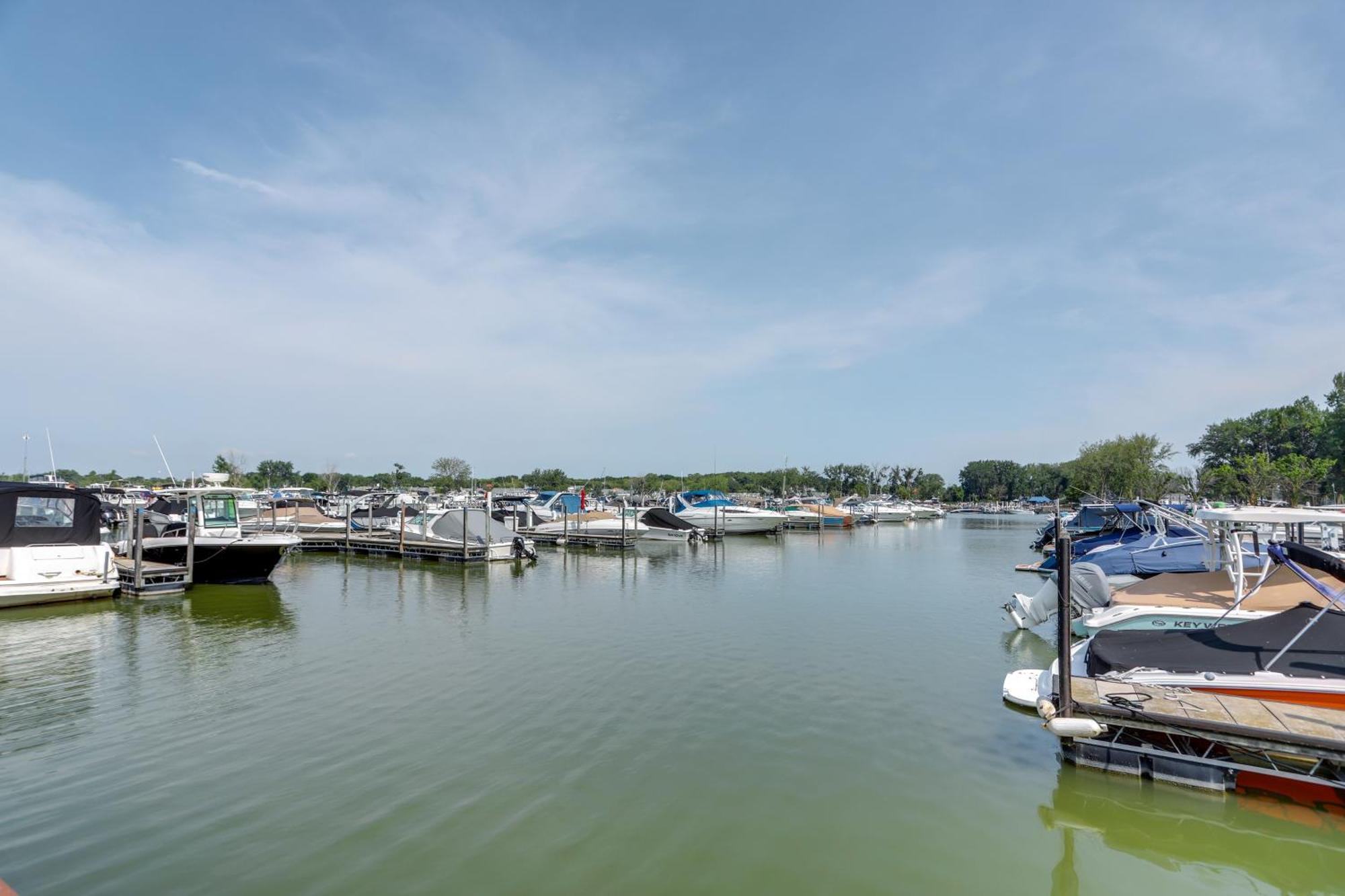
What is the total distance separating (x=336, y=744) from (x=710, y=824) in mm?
5001

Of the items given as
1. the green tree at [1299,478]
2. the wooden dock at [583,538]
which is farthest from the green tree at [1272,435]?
the wooden dock at [583,538]

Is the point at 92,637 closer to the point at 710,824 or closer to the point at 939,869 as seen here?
the point at 710,824

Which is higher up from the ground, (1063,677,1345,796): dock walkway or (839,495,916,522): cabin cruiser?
(1063,677,1345,796): dock walkway

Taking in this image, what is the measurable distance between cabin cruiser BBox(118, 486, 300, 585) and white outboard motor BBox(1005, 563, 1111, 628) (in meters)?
22.1

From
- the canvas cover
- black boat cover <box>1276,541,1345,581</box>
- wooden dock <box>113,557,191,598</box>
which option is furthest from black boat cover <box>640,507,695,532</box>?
black boat cover <box>1276,541,1345,581</box>

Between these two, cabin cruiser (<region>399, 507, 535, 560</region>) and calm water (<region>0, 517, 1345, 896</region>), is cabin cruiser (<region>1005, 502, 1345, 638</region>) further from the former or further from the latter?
cabin cruiser (<region>399, 507, 535, 560</region>)

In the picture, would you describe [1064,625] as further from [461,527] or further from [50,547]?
[461,527]

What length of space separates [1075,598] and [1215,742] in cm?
757

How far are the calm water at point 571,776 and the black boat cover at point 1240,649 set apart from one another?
5.22 ft

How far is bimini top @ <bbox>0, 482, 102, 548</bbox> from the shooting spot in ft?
55.6

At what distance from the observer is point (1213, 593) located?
12617 millimetres

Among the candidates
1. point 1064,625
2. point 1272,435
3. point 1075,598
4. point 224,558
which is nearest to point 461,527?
point 224,558

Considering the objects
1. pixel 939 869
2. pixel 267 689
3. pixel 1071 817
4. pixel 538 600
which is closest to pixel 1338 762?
pixel 1071 817

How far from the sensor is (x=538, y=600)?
68.7ft
